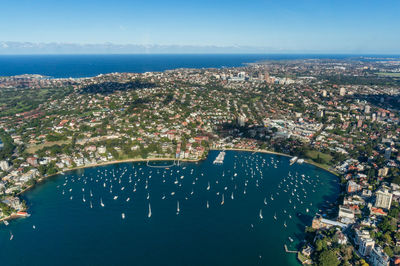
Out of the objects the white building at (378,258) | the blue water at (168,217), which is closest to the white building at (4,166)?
the blue water at (168,217)

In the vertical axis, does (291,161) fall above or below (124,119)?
below

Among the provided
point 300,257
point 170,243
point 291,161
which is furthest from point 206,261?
point 291,161

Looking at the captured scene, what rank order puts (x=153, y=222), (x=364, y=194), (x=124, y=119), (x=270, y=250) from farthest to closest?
(x=124, y=119)
(x=364, y=194)
(x=153, y=222)
(x=270, y=250)

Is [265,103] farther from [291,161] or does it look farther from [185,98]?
[291,161]

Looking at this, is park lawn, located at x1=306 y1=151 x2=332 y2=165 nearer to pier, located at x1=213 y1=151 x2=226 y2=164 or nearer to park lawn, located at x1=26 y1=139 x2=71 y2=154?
pier, located at x1=213 y1=151 x2=226 y2=164

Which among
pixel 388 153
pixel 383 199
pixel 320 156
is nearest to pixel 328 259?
pixel 383 199

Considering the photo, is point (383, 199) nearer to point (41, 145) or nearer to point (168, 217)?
point (168, 217)
